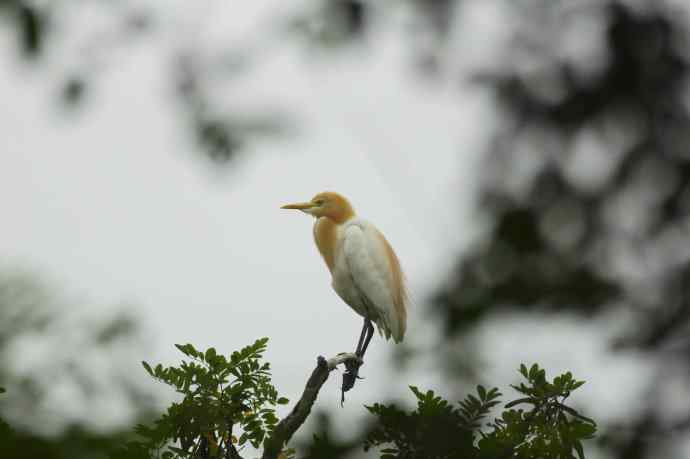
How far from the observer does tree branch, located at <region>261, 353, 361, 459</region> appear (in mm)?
1670

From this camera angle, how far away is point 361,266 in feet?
11.3

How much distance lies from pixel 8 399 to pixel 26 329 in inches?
6.1

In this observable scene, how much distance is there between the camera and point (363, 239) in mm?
3482

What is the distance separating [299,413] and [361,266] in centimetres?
159

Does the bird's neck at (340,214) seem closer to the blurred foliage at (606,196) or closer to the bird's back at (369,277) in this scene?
the bird's back at (369,277)

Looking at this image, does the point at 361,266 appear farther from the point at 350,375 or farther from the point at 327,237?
the point at 350,375

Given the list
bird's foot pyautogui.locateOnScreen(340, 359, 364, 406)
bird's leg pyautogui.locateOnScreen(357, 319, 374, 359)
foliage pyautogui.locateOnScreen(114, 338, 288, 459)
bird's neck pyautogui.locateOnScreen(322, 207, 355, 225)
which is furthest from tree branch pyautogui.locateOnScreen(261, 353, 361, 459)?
bird's neck pyautogui.locateOnScreen(322, 207, 355, 225)

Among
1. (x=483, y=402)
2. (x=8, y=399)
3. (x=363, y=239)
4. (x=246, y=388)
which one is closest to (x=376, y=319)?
(x=363, y=239)

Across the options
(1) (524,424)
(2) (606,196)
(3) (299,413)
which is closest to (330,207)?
(3) (299,413)

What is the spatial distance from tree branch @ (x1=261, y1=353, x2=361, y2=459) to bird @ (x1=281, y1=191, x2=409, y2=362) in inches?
45.4

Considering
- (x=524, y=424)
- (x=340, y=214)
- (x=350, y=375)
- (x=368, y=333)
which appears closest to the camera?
(x=524, y=424)

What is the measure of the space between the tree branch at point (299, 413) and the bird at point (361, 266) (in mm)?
1154

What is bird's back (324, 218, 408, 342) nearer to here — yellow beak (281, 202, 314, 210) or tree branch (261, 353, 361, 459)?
yellow beak (281, 202, 314, 210)

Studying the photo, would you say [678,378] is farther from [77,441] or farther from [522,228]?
[77,441]
